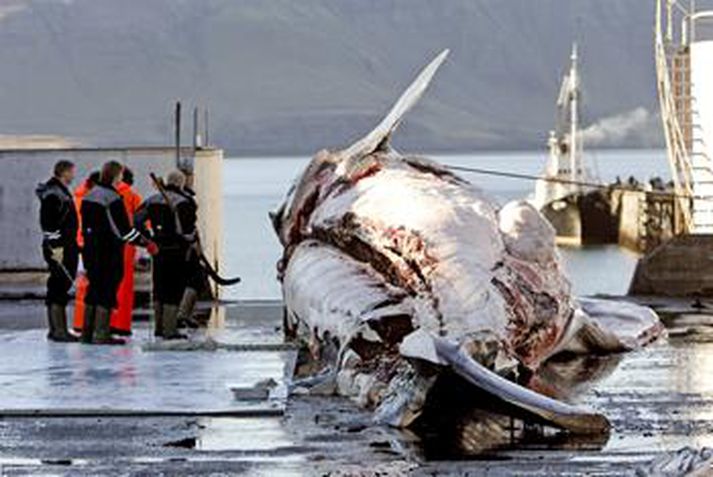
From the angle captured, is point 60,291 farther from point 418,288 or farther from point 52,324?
point 418,288

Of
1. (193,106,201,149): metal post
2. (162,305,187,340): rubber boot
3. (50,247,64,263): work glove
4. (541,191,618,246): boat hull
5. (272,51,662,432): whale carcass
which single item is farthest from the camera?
(541,191,618,246): boat hull

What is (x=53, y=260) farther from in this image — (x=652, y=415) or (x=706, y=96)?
(x=706, y=96)

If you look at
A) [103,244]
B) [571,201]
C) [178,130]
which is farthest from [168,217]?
[571,201]

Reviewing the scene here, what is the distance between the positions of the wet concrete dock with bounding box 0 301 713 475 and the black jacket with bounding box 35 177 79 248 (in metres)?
1.02

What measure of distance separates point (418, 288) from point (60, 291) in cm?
475

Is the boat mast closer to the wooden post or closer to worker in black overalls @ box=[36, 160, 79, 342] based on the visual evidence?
the wooden post

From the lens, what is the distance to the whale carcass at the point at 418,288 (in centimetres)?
1695

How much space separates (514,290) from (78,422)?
418 centimetres

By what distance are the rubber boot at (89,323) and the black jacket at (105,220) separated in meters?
0.59

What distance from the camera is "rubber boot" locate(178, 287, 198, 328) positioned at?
78.9ft

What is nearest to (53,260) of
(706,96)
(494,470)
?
(494,470)

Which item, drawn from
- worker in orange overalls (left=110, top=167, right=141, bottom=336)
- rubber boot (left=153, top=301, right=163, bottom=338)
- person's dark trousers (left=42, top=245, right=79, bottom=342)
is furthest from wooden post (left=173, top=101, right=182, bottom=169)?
person's dark trousers (left=42, top=245, right=79, bottom=342)

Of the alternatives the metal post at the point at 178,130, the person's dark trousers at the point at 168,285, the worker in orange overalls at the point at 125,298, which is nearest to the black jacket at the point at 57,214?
the worker in orange overalls at the point at 125,298

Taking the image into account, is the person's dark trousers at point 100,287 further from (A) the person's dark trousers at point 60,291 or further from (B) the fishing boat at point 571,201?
(B) the fishing boat at point 571,201
